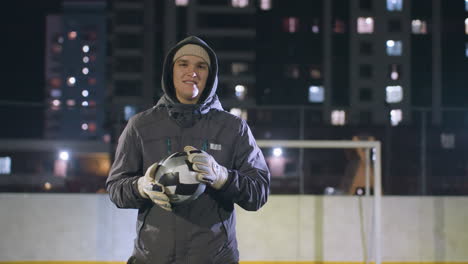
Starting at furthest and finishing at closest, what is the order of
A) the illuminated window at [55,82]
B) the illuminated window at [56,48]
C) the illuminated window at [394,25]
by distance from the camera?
the illuminated window at [56,48]
the illuminated window at [55,82]
the illuminated window at [394,25]

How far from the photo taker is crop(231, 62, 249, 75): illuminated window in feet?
141

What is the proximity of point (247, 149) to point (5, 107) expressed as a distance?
5250 mm

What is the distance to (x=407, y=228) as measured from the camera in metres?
6.05

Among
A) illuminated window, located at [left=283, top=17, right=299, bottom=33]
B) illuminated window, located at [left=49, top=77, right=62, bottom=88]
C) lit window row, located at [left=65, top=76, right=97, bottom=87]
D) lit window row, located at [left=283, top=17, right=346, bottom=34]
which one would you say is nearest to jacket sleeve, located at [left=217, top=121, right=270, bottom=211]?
lit window row, located at [left=283, top=17, right=346, bottom=34]

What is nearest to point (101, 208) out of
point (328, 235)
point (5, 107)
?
point (5, 107)

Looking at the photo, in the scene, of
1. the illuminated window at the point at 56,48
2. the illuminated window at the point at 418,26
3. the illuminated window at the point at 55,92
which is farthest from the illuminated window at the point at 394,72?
the illuminated window at the point at 56,48

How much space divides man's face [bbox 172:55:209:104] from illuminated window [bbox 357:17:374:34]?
40.9 meters

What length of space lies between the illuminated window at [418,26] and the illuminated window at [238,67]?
13.4 metres

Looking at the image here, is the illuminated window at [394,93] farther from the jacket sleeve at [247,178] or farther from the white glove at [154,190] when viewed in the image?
the white glove at [154,190]

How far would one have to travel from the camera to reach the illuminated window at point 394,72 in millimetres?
40566

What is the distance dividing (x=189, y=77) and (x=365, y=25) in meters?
41.7

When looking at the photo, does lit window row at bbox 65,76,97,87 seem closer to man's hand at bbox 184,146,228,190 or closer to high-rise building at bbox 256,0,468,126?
high-rise building at bbox 256,0,468,126

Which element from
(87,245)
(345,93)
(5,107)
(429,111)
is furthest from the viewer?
(345,93)

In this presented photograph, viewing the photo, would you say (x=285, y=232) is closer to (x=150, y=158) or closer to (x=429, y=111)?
(x=429, y=111)
